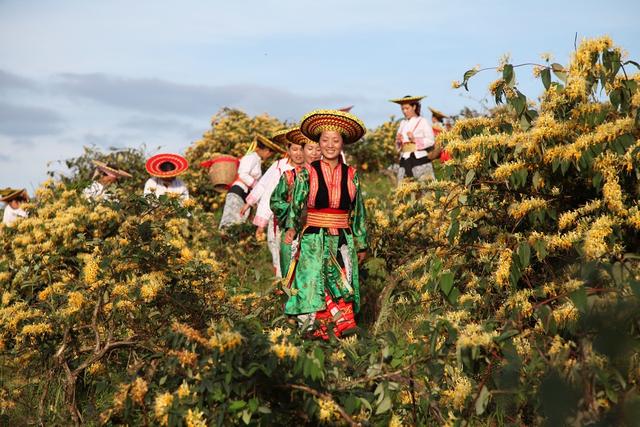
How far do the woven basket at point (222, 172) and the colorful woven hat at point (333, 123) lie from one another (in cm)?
718

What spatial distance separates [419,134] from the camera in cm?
1212

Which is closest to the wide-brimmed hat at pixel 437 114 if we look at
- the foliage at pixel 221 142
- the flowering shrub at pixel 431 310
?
→ the foliage at pixel 221 142

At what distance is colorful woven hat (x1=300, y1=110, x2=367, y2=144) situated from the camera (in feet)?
20.9

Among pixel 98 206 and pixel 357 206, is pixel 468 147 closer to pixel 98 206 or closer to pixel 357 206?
pixel 357 206

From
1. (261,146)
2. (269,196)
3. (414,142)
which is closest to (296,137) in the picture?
(269,196)

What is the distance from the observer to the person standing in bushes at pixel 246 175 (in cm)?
1166

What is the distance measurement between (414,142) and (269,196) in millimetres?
3265

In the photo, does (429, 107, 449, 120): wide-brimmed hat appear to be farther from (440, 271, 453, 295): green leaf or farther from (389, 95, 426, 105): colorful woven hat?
(440, 271, 453, 295): green leaf

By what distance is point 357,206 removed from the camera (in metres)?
6.53

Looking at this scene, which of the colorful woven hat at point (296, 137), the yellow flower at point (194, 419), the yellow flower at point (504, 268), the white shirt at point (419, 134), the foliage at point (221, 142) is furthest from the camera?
the foliage at point (221, 142)

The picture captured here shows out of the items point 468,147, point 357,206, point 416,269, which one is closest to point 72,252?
point 357,206

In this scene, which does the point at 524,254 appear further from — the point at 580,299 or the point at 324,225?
the point at 324,225

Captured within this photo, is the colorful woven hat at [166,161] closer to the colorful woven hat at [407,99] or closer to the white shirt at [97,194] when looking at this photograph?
the white shirt at [97,194]

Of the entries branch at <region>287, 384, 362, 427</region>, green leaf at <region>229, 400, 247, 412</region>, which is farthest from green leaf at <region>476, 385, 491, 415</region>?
green leaf at <region>229, 400, 247, 412</region>
